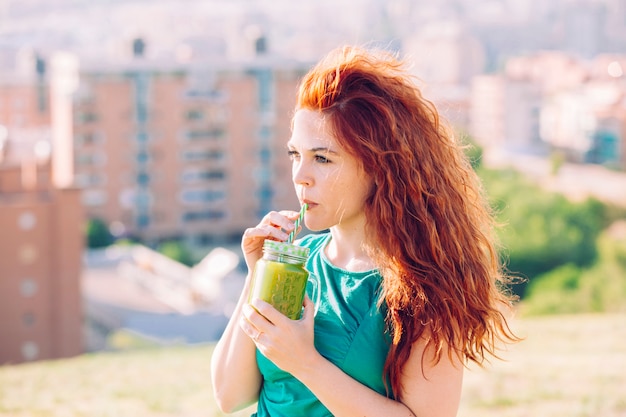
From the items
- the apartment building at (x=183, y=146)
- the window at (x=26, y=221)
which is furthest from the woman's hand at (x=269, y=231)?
the apartment building at (x=183, y=146)

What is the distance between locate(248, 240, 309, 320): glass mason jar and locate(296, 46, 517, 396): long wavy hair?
0.13m

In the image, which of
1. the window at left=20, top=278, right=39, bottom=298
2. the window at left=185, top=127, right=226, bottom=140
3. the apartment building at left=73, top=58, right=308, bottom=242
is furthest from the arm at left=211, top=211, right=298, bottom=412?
the window at left=185, top=127, right=226, bottom=140

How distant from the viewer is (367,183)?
4.51 feet

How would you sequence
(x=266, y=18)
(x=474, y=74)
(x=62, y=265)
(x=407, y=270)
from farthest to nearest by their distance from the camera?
1. (x=266, y=18)
2. (x=474, y=74)
3. (x=62, y=265)
4. (x=407, y=270)

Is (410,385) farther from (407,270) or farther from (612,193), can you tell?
(612,193)

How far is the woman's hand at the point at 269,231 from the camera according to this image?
1388mm

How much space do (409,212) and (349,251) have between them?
133mm

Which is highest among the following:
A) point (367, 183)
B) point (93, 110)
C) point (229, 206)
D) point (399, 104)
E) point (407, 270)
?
point (399, 104)

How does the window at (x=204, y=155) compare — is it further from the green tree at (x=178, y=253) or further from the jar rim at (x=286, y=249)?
the jar rim at (x=286, y=249)

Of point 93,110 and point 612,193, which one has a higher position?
point 93,110

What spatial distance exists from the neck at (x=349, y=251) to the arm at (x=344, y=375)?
4.5 inches

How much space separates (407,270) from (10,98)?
124 feet

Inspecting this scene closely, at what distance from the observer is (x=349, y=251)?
4.70 ft

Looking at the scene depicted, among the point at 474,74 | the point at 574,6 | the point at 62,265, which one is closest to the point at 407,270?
the point at 62,265
